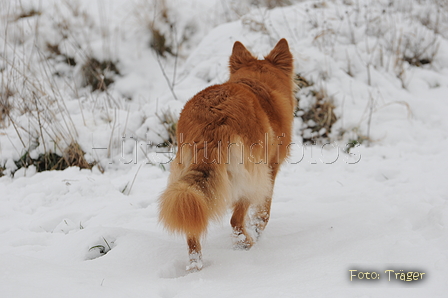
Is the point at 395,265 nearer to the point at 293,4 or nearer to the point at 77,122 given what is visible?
the point at 77,122

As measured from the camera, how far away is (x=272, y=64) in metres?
3.12

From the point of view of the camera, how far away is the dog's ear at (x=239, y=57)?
310 cm

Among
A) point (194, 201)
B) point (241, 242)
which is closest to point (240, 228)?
point (241, 242)

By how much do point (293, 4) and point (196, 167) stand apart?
7237 millimetres

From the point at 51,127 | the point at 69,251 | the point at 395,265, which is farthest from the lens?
the point at 51,127

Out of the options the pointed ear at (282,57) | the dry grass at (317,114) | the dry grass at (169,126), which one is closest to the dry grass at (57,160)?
the dry grass at (169,126)

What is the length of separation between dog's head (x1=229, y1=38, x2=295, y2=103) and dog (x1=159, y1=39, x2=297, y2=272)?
346mm

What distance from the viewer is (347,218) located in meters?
2.48

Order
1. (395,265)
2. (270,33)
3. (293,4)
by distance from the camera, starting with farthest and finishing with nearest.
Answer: (293,4) → (270,33) → (395,265)

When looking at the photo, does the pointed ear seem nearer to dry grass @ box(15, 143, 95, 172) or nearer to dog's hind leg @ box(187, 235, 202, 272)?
dog's hind leg @ box(187, 235, 202, 272)

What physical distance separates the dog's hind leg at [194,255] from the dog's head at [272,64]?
1541mm

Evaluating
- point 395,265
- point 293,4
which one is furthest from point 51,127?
point 293,4

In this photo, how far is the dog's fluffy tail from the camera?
5.32ft

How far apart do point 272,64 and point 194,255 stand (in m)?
1.91
